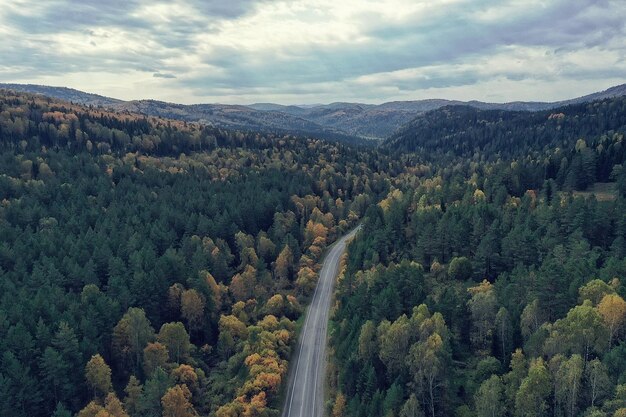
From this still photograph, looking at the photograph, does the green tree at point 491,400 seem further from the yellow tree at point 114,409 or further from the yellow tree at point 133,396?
the yellow tree at point 133,396

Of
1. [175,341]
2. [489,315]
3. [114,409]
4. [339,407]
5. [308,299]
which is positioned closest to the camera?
[339,407]

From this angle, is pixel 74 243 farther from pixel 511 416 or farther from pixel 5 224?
pixel 511 416

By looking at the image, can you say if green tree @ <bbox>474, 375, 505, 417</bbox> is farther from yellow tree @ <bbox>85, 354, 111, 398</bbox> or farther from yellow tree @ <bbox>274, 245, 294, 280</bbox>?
yellow tree @ <bbox>274, 245, 294, 280</bbox>

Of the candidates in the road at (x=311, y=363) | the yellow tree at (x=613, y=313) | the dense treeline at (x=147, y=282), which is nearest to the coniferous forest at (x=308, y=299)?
the yellow tree at (x=613, y=313)

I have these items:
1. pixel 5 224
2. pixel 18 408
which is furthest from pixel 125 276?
pixel 5 224

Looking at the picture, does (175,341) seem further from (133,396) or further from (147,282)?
(147,282)

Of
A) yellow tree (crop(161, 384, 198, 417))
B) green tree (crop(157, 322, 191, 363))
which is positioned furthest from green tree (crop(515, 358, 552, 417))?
green tree (crop(157, 322, 191, 363))

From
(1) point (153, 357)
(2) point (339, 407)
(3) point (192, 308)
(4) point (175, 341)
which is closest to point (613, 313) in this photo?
(2) point (339, 407)

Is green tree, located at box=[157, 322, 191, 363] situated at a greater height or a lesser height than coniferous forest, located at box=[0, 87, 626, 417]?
lesser
